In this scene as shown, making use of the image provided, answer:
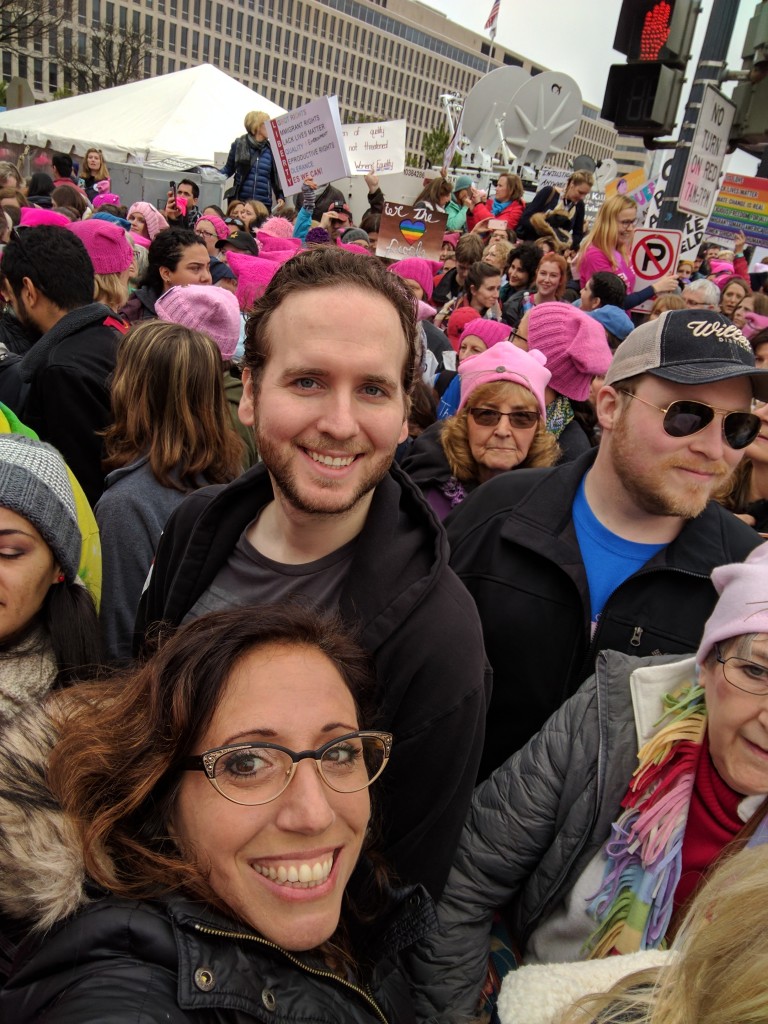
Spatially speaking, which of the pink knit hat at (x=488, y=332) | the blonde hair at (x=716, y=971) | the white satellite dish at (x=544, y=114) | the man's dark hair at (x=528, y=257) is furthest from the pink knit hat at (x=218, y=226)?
the white satellite dish at (x=544, y=114)

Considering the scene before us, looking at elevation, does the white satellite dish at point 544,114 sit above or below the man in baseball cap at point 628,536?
above

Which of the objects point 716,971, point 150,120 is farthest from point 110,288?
point 150,120

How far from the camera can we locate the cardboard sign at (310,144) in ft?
23.8

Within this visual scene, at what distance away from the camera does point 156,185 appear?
512 inches

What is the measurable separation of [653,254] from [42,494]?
20.9 ft

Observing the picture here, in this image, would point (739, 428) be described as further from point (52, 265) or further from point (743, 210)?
point (743, 210)

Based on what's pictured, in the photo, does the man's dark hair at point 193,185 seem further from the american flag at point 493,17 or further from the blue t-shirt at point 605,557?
the american flag at point 493,17

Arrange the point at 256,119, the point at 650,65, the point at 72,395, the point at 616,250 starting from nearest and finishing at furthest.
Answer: the point at 72,395 → the point at 650,65 → the point at 616,250 → the point at 256,119

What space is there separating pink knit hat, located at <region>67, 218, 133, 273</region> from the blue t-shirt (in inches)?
137

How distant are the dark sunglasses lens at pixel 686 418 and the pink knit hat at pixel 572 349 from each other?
1.75m

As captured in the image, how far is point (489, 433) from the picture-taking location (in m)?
2.89

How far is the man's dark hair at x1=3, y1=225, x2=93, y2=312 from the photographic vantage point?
3439mm

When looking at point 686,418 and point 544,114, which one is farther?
point 544,114

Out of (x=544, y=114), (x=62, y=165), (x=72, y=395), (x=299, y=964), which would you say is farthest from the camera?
(x=544, y=114)
